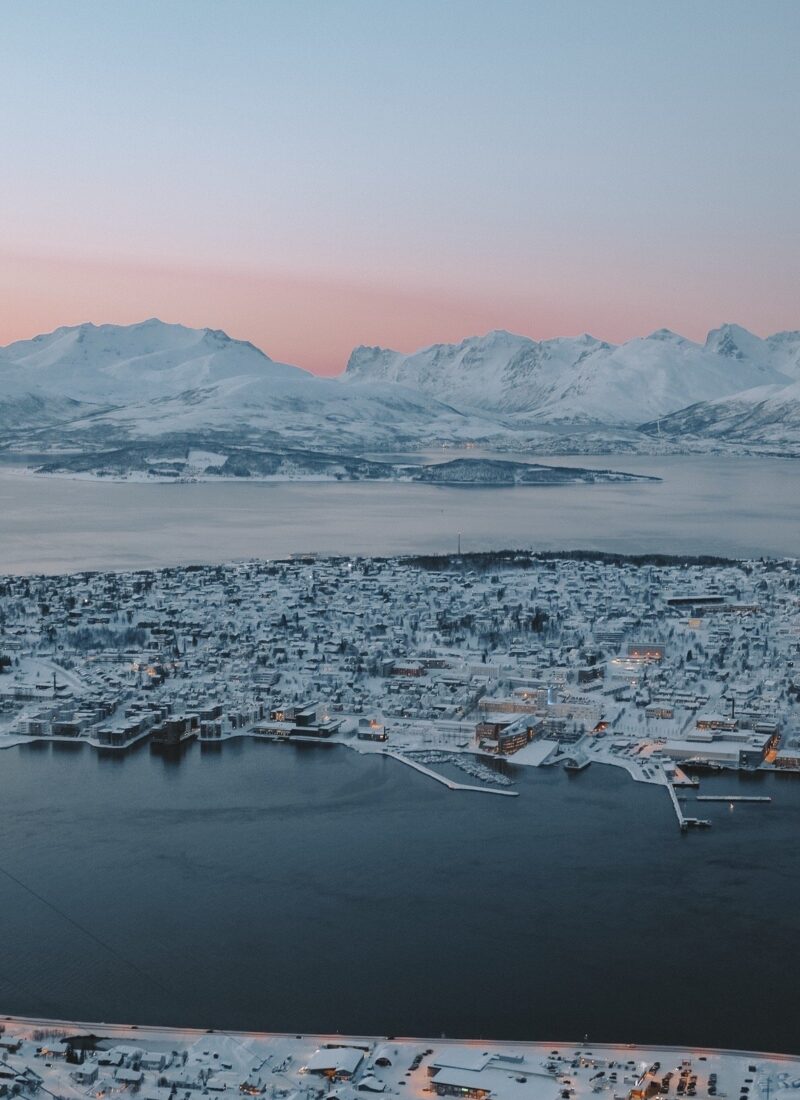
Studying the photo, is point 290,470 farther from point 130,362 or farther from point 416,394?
point 130,362

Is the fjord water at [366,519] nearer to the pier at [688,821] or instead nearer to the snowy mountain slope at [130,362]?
the pier at [688,821]

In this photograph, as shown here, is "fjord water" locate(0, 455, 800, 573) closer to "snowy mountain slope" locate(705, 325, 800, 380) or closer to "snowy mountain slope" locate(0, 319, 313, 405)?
"snowy mountain slope" locate(0, 319, 313, 405)

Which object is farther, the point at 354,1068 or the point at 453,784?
the point at 453,784

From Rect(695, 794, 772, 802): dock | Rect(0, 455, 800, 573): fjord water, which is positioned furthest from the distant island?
Rect(695, 794, 772, 802): dock

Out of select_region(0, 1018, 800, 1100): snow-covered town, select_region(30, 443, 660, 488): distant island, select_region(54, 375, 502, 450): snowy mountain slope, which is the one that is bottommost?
select_region(0, 1018, 800, 1100): snow-covered town

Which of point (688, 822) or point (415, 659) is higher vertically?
point (415, 659)

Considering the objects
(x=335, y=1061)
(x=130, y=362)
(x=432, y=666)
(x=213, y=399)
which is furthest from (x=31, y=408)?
(x=335, y=1061)

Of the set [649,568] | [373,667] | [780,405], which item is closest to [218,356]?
[780,405]
